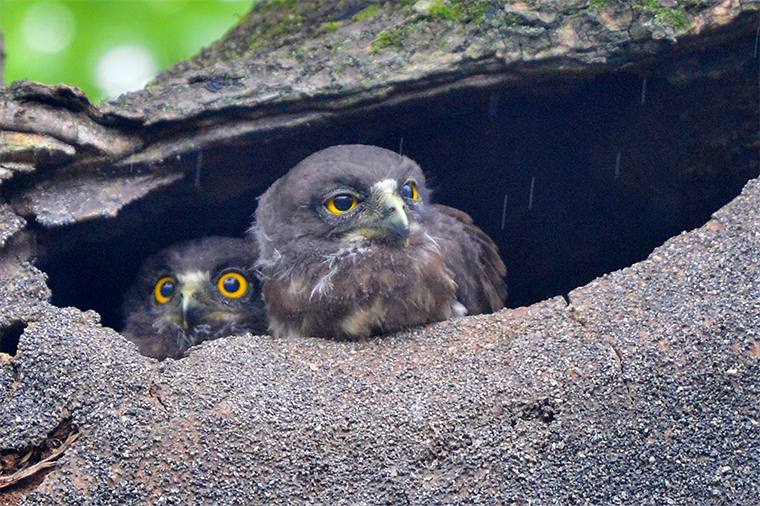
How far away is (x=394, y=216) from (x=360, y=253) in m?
0.26

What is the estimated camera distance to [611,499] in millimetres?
2484

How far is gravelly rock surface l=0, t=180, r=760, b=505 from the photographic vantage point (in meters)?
2.49

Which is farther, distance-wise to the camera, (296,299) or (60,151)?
(296,299)

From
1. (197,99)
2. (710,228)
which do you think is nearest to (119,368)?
(197,99)

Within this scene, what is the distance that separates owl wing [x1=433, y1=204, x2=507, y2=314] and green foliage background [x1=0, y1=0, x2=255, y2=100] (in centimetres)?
512

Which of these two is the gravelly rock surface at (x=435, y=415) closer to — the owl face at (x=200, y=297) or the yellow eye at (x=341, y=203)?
the yellow eye at (x=341, y=203)

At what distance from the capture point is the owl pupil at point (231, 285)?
14.0ft

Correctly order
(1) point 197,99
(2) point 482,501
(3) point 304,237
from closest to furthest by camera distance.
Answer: (2) point 482,501, (1) point 197,99, (3) point 304,237

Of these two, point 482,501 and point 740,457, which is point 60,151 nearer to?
point 482,501

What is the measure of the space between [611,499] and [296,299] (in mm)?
1701

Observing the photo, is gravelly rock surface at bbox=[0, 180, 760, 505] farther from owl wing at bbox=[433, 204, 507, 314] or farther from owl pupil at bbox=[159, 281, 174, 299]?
owl pupil at bbox=[159, 281, 174, 299]

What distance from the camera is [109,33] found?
325 inches

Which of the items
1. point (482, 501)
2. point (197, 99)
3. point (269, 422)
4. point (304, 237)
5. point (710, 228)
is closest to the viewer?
point (482, 501)

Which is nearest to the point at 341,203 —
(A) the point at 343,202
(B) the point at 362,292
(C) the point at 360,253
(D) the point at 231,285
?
(A) the point at 343,202
